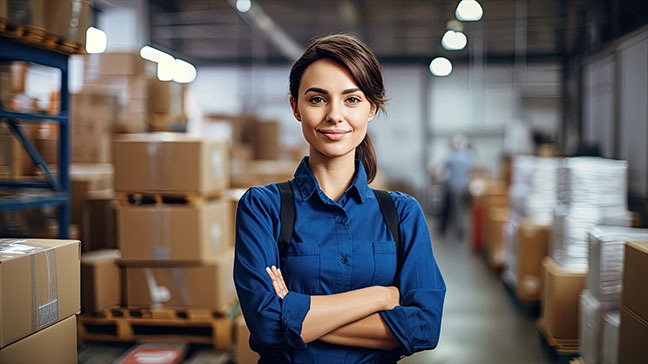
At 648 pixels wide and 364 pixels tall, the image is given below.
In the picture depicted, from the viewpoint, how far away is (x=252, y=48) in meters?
16.7

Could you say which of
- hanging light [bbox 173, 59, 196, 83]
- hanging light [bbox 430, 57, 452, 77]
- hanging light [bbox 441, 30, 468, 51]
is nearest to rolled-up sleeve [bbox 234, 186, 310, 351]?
hanging light [bbox 173, 59, 196, 83]

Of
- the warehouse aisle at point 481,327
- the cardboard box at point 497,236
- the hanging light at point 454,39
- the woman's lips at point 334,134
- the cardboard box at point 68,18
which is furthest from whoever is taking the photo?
the hanging light at point 454,39

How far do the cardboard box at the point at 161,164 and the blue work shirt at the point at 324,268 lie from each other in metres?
2.72

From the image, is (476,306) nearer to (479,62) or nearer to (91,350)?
(91,350)

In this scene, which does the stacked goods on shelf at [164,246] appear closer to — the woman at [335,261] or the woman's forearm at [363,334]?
the woman at [335,261]

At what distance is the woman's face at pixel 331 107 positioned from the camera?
181cm

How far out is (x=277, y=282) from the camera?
1807 millimetres

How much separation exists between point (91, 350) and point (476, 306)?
368cm

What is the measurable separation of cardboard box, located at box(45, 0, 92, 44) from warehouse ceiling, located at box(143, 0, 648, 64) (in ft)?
17.5

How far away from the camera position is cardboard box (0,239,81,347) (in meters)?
1.94

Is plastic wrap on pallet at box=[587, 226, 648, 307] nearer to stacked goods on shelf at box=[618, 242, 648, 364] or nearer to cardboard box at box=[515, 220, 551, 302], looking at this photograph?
stacked goods on shelf at box=[618, 242, 648, 364]

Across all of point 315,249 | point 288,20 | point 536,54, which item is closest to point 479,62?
point 536,54

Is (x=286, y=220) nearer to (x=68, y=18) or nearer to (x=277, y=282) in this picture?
(x=277, y=282)

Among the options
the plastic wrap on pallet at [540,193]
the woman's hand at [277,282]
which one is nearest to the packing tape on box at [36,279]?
the woman's hand at [277,282]
